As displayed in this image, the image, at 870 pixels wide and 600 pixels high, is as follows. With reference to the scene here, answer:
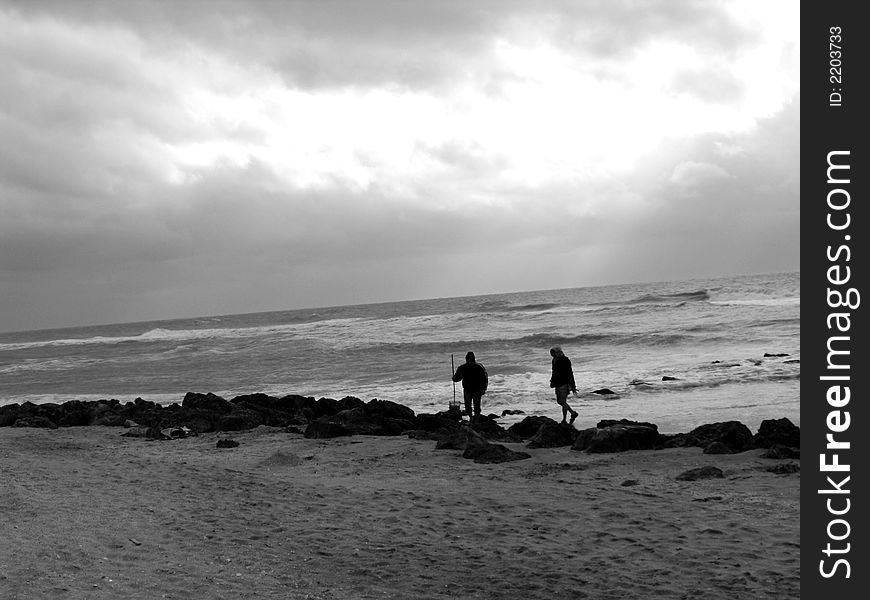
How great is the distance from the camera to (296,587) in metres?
6.33

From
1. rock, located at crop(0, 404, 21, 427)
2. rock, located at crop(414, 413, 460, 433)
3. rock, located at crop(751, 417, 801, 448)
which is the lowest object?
rock, located at crop(0, 404, 21, 427)

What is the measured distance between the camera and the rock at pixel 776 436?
1105cm

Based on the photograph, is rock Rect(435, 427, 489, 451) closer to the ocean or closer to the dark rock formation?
the ocean

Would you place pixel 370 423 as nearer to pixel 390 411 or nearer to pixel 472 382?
pixel 390 411

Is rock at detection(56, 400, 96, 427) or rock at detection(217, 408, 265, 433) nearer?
rock at detection(217, 408, 265, 433)

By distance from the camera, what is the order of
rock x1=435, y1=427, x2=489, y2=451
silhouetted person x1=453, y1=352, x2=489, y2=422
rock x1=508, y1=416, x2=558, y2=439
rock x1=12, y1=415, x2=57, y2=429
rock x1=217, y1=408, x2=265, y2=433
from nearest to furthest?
rock x1=435, y1=427, x2=489, y2=451
rock x1=508, y1=416, x2=558, y2=439
rock x1=217, y1=408, x2=265, y2=433
silhouetted person x1=453, y1=352, x2=489, y2=422
rock x1=12, y1=415, x2=57, y2=429

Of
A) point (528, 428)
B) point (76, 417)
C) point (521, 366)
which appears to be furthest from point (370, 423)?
point (521, 366)

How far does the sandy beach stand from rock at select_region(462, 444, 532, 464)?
23 centimetres

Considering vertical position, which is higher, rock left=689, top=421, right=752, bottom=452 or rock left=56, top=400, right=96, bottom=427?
rock left=689, top=421, right=752, bottom=452

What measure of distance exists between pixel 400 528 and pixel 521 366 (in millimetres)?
19926

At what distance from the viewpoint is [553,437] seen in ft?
41.0

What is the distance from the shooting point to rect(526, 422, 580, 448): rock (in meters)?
12.4

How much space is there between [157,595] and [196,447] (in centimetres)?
787

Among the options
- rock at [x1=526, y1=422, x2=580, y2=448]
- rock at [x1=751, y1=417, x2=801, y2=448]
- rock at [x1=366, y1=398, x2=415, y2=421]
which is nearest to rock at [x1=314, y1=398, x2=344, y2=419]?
rock at [x1=366, y1=398, x2=415, y2=421]
